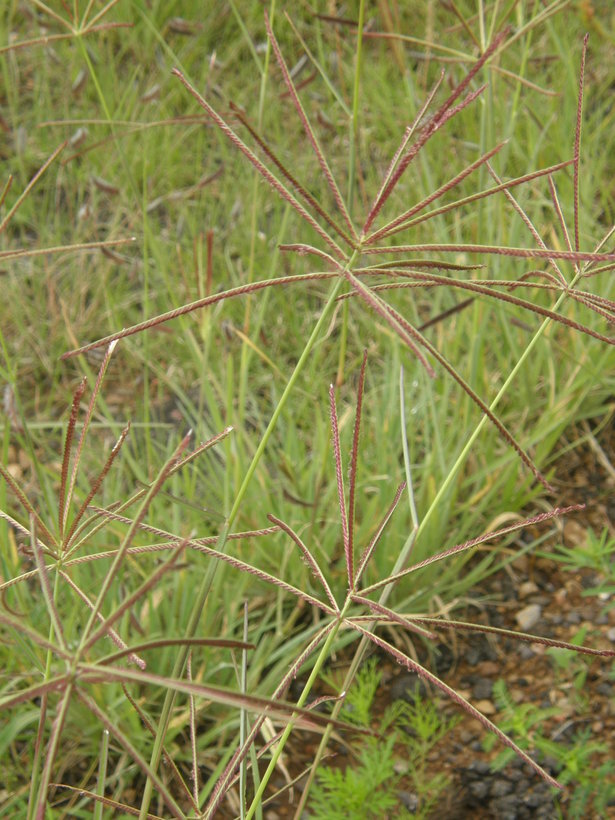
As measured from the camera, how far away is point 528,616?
1.68 m

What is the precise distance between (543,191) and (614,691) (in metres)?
1.46

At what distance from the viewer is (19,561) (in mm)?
1560

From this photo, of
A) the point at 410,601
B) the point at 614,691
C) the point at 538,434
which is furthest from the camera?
the point at 538,434

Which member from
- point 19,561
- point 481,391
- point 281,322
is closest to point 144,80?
point 281,322

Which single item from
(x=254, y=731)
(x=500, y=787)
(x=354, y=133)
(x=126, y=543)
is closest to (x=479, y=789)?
(x=500, y=787)

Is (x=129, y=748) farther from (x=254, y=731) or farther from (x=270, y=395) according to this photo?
(x=270, y=395)

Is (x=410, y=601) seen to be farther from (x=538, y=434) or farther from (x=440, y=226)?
(x=440, y=226)

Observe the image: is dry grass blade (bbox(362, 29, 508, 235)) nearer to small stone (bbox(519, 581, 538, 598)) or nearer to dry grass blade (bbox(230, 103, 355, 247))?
dry grass blade (bbox(230, 103, 355, 247))

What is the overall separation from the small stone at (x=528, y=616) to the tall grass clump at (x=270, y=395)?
12 cm

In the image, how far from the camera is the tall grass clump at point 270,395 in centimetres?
62

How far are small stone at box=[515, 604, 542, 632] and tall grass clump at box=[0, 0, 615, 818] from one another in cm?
12

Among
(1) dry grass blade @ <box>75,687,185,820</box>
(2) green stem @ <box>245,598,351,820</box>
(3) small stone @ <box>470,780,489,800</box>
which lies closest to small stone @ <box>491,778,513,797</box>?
(3) small stone @ <box>470,780,489,800</box>

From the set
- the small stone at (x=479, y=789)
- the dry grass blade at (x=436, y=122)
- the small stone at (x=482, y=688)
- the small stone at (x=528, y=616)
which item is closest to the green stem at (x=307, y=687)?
the dry grass blade at (x=436, y=122)

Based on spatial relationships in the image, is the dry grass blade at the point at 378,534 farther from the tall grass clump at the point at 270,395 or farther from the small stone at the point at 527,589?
the small stone at the point at 527,589
